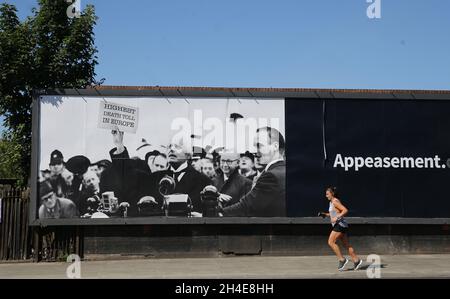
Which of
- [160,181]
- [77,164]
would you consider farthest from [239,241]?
[77,164]

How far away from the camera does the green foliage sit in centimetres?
1539

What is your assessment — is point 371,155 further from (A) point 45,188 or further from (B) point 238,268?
(A) point 45,188

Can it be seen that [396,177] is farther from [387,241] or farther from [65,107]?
[65,107]

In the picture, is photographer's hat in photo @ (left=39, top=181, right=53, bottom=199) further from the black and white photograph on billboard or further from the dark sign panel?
the dark sign panel

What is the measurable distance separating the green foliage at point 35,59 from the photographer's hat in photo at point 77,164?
292 cm

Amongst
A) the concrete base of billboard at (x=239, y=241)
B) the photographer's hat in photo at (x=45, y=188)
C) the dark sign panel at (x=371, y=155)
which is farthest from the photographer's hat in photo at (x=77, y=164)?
the dark sign panel at (x=371, y=155)

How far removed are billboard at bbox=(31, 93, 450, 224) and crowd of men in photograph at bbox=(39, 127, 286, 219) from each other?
3 cm

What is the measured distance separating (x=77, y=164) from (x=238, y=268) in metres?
4.96

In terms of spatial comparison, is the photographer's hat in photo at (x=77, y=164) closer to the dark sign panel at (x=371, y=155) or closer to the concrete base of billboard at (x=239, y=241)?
the concrete base of billboard at (x=239, y=241)

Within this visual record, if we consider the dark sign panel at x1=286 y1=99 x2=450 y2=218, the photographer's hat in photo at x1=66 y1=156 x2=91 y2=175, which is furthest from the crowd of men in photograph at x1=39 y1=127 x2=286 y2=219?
the dark sign panel at x1=286 y1=99 x2=450 y2=218

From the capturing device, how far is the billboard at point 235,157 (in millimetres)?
13883

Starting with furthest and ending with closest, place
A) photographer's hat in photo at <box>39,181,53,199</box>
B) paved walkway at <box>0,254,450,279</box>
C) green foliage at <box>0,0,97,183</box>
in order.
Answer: green foliage at <box>0,0,97,183</box>
photographer's hat in photo at <box>39,181,53,199</box>
paved walkway at <box>0,254,450,279</box>

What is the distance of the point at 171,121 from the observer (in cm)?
1410
